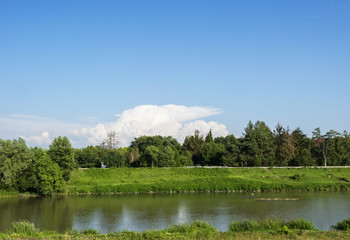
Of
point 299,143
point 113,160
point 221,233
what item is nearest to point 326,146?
point 299,143

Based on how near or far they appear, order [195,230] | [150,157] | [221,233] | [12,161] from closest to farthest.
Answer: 1. [221,233]
2. [195,230]
3. [12,161]
4. [150,157]

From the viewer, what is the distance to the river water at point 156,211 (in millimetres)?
34625

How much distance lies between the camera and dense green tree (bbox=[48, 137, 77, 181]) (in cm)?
6419

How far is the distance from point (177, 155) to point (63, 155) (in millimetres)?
32702

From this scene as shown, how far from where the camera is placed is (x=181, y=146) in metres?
115

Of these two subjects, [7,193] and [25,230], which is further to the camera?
[7,193]

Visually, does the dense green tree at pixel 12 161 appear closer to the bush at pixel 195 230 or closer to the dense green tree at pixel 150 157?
the dense green tree at pixel 150 157

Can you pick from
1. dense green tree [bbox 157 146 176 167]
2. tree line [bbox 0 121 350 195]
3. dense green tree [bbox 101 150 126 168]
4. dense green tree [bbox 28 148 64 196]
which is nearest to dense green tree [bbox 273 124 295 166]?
tree line [bbox 0 121 350 195]

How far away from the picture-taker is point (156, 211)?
41719mm

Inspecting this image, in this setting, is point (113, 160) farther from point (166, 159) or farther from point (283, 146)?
point (283, 146)

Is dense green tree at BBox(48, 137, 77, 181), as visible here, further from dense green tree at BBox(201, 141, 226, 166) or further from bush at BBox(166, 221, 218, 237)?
bush at BBox(166, 221, 218, 237)

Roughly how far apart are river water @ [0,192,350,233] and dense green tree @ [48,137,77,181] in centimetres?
897

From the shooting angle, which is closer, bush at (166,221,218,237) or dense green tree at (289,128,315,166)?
bush at (166,221,218,237)

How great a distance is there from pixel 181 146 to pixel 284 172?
1872 inches
